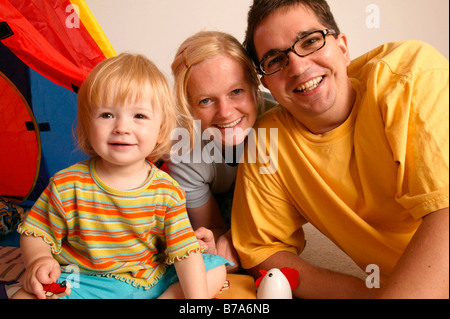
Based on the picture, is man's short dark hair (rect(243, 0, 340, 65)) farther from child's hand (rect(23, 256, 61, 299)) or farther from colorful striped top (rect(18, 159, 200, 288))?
child's hand (rect(23, 256, 61, 299))

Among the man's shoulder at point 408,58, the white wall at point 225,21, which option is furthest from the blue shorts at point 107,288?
the man's shoulder at point 408,58

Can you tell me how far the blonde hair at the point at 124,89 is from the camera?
30.2 inches

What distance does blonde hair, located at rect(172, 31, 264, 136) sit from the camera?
3.19 ft

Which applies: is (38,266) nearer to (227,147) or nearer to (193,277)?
(193,277)

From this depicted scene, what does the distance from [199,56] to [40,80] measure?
2.03 ft

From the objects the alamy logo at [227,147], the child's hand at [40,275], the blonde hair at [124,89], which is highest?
the blonde hair at [124,89]

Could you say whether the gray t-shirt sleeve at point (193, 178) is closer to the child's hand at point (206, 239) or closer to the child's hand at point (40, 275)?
the child's hand at point (206, 239)

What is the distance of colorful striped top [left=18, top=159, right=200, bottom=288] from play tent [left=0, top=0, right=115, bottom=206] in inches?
21.1

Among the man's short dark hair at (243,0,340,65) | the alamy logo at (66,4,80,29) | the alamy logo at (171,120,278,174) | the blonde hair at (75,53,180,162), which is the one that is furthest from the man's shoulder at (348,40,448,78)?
the alamy logo at (66,4,80,29)

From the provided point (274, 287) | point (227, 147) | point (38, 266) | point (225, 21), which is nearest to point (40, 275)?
point (38, 266)

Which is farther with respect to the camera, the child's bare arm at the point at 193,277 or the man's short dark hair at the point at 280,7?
the man's short dark hair at the point at 280,7

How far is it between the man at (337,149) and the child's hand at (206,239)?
0.20 ft

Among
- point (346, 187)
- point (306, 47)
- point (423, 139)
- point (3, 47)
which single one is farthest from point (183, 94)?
point (3, 47)

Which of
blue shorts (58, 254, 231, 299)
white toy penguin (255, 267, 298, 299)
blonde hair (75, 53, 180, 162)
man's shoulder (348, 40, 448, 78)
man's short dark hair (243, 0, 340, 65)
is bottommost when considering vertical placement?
white toy penguin (255, 267, 298, 299)
